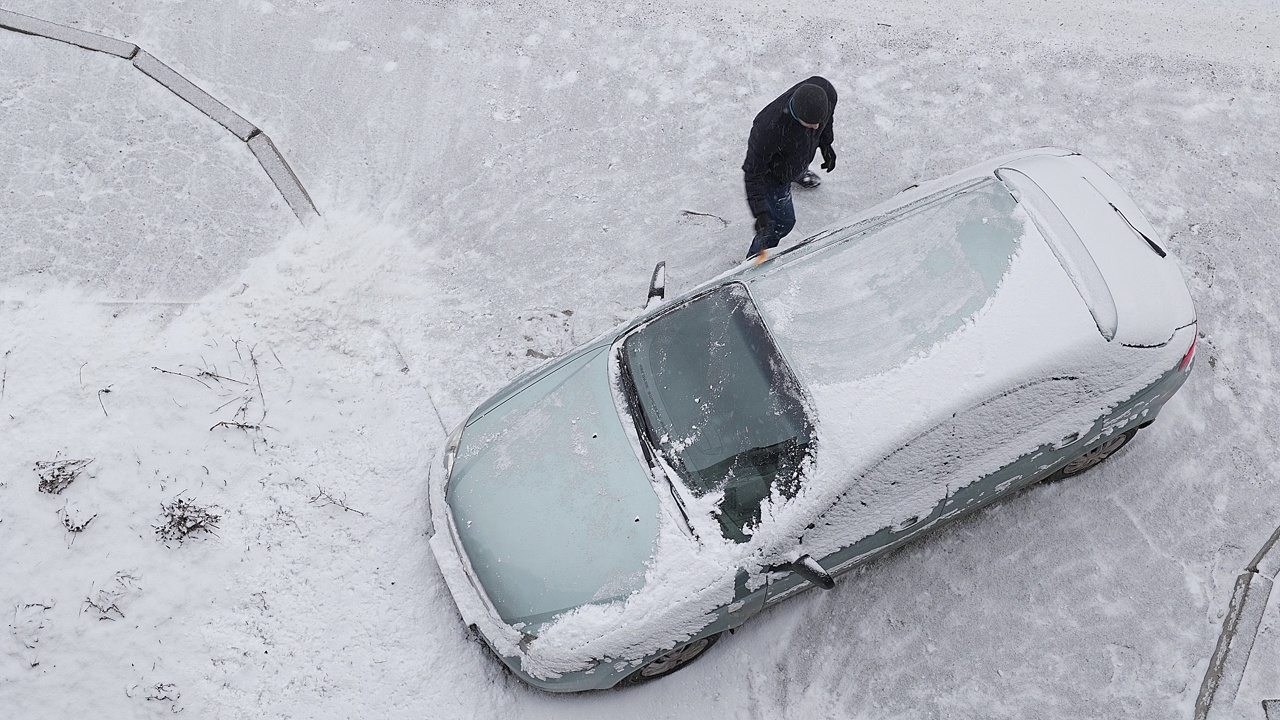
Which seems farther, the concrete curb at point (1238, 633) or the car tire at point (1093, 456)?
the car tire at point (1093, 456)

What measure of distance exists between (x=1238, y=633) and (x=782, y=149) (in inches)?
138

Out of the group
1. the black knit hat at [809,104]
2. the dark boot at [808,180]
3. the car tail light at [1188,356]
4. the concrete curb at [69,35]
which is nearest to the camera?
the car tail light at [1188,356]

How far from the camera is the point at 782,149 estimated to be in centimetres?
465

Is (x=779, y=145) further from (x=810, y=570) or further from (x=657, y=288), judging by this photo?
(x=810, y=570)

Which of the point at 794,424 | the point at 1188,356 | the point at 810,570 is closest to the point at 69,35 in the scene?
the point at 794,424

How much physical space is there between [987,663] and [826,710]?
878mm

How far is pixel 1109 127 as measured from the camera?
5785 mm

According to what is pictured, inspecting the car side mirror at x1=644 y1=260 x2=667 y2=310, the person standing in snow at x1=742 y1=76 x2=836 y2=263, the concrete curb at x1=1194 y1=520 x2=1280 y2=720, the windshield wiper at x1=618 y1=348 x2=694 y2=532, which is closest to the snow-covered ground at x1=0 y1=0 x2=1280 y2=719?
the concrete curb at x1=1194 y1=520 x2=1280 y2=720

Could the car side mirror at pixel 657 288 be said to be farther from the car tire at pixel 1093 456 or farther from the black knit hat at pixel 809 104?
the car tire at pixel 1093 456

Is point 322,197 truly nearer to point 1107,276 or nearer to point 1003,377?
point 1003,377

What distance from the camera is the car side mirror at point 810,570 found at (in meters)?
3.69

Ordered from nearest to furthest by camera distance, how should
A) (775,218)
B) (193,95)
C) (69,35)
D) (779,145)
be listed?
1. (779,145)
2. (775,218)
3. (193,95)
4. (69,35)

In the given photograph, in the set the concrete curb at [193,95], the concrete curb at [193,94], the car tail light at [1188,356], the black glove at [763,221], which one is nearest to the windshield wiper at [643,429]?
the black glove at [763,221]

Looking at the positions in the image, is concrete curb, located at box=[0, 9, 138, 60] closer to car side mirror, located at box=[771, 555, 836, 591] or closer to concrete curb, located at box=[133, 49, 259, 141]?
concrete curb, located at box=[133, 49, 259, 141]
